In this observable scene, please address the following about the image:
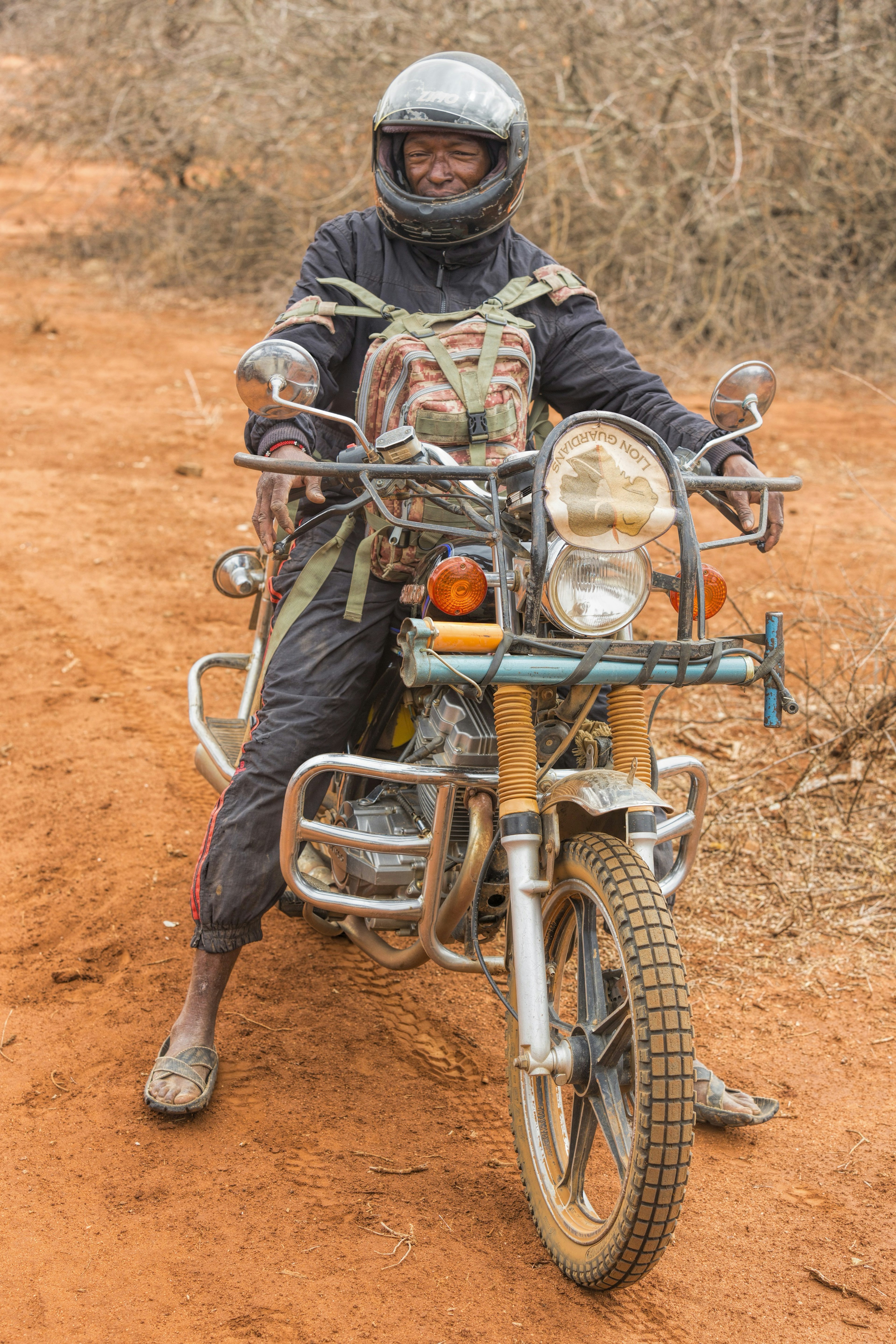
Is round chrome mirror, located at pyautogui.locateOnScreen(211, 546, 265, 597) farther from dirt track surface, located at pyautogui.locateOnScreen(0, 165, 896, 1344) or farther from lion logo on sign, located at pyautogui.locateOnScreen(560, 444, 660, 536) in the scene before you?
lion logo on sign, located at pyautogui.locateOnScreen(560, 444, 660, 536)

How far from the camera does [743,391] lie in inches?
99.8

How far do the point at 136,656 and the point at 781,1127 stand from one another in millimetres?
3211

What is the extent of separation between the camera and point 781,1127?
2.92m

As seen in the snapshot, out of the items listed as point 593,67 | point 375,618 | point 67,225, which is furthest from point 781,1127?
point 67,225

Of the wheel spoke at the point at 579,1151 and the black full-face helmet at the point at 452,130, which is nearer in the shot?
the wheel spoke at the point at 579,1151

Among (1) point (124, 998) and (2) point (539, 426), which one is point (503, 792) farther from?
(1) point (124, 998)

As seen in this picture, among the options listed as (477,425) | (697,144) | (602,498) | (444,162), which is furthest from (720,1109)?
(697,144)

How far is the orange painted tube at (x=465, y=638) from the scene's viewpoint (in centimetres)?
219

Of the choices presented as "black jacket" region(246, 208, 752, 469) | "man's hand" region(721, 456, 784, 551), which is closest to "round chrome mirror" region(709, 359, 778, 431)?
"man's hand" region(721, 456, 784, 551)

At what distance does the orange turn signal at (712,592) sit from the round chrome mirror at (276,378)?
0.74 meters

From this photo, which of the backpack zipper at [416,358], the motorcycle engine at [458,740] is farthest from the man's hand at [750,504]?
the motorcycle engine at [458,740]

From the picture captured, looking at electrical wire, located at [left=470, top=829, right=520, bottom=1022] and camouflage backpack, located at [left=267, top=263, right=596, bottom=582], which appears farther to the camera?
camouflage backpack, located at [left=267, top=263, right=596, bottom=582]

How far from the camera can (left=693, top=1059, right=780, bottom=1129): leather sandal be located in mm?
2828

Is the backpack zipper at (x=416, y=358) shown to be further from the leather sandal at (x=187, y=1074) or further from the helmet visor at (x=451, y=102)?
the leather sandal at (x=187, y=1074)
